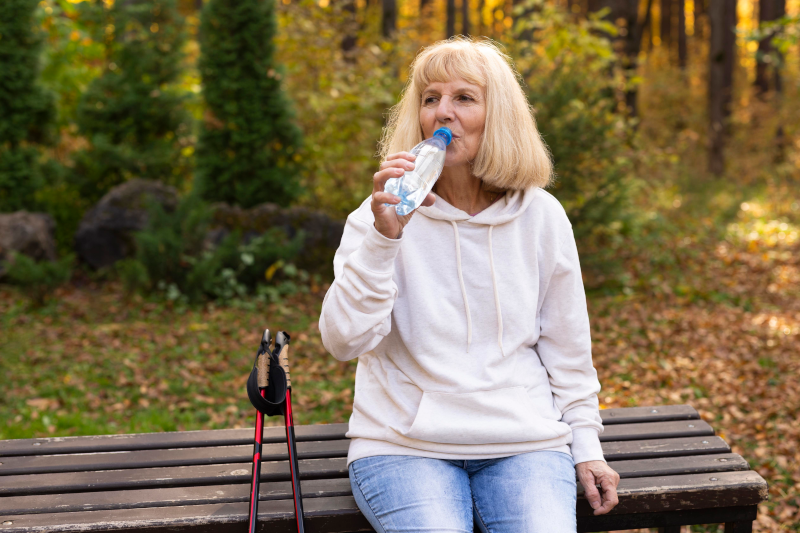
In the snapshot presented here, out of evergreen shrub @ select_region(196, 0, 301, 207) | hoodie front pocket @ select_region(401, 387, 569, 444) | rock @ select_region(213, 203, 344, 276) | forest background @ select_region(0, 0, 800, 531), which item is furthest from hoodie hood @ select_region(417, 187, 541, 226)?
evergreen shrub @ select_region(196, 0, 301, 207)

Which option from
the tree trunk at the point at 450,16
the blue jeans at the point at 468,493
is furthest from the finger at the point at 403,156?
the tree trunk at the point at 450,16

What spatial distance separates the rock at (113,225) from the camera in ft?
24.6

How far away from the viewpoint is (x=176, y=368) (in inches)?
202

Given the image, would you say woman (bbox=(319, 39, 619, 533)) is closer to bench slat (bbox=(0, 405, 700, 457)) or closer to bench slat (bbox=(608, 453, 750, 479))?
bench slat (bbox=(608, 453, 750, 479))

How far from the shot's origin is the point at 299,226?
7.28 meters

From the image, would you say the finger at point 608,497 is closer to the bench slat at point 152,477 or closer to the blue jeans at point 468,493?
the blue jeans at point 468,493

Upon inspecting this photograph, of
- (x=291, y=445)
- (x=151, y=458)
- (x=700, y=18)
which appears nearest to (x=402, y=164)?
(x=291, y=445)

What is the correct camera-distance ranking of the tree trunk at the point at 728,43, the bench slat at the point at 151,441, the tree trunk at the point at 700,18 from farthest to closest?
the tree trunk at the point at 700,18, the tree trunk at the point at 728,43, the bench slat at the point at 151,441

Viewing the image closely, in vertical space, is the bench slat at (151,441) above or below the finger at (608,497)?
below

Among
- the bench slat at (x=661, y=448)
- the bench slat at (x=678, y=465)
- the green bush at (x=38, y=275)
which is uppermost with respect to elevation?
the bench slat at (x=678, y=465)

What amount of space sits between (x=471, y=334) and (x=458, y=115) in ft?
2.26

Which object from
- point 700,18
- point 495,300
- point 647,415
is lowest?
point 647,415

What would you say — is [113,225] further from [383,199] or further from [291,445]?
[383,199]

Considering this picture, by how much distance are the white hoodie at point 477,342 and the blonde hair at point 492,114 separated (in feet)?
0.31
